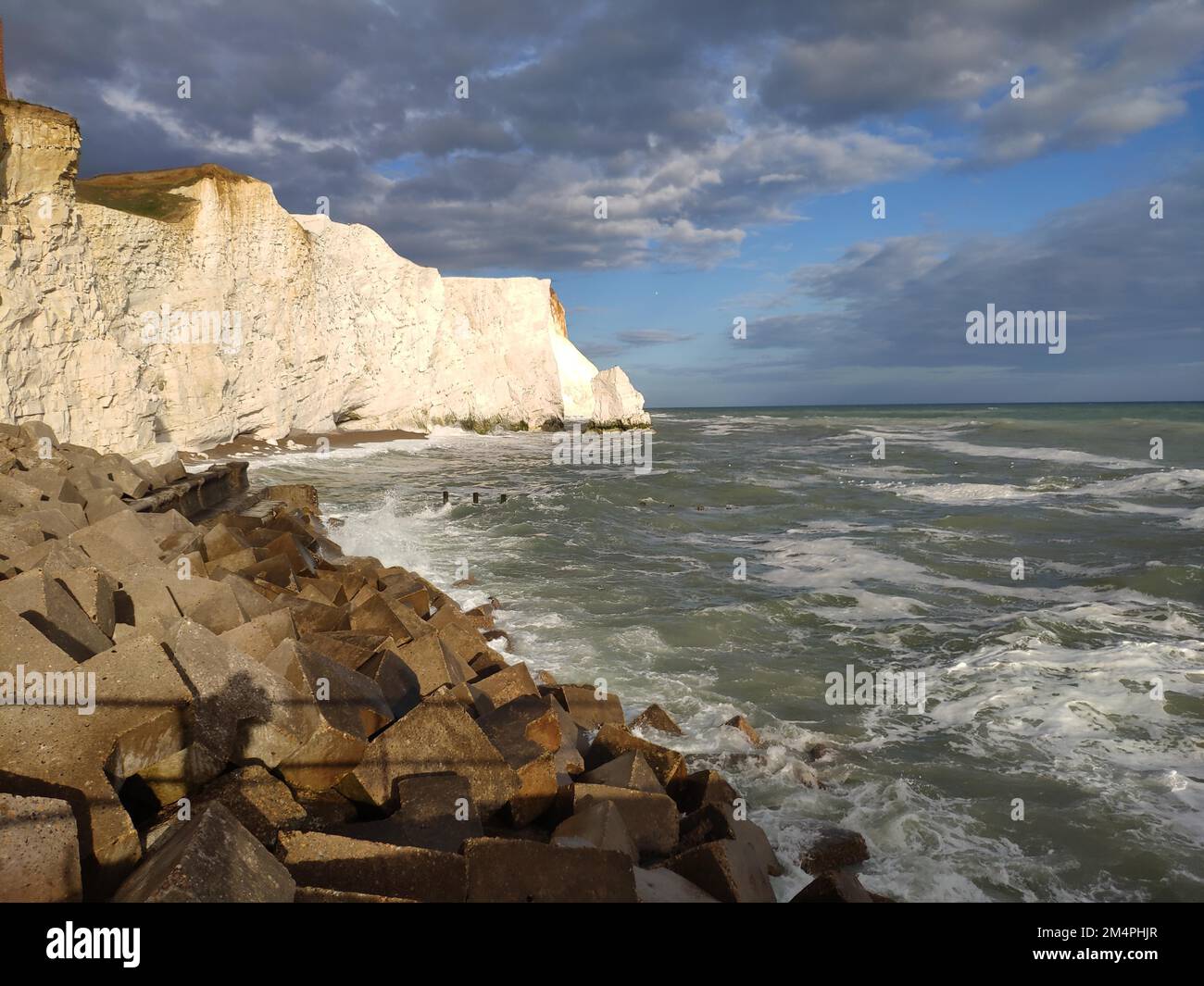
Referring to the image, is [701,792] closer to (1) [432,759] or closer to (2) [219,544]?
(1) [432,759]

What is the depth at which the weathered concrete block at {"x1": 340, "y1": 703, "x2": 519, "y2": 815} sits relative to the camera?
11.8 feet

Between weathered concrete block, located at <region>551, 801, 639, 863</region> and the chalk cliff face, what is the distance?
19.5m

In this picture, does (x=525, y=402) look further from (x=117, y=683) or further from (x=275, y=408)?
(x=117, y=683)

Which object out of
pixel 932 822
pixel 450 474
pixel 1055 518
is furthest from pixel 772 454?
pixel 932 822

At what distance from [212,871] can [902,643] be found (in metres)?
7.46

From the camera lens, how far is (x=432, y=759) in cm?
372

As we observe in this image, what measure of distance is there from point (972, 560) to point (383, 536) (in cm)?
989

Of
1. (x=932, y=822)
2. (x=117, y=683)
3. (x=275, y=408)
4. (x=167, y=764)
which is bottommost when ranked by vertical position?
(x=932, y=822)

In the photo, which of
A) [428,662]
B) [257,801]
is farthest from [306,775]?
[428,662]

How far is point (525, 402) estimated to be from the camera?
45.2 metres

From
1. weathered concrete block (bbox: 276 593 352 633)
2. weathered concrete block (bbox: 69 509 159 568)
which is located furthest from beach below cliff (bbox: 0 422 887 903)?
weathered concrete block (bbox: 69 509 159 568)

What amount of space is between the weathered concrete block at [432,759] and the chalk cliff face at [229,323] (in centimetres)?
1874

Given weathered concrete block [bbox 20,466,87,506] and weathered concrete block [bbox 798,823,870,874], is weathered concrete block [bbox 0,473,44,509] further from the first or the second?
weathered concrete block [bbox 798,823,870,874]
